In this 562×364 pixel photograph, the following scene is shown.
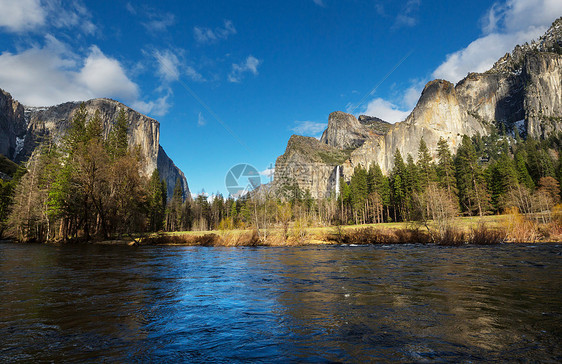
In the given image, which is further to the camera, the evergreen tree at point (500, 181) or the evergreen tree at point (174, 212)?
the evergreen tree at point (174, 212)

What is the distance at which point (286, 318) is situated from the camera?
264 inches

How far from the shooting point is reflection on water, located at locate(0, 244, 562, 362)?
4.64 m

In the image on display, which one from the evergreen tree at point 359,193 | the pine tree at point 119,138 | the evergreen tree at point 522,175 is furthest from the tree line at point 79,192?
the evergreen tree at point 522,175

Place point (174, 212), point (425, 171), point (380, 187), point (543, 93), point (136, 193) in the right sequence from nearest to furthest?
point (136, 193) < point (425, 171) < point (380, 187) < point (174, 212) < point (543, 93)

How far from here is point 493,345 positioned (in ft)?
15.7

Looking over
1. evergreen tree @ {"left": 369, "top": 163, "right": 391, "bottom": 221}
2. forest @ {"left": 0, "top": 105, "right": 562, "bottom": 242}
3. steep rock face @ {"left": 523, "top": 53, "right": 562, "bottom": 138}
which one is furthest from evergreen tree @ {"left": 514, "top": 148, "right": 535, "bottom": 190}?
steep rock face @ {"left": 523, "top": 53, "right": 562, "bottom": 138}

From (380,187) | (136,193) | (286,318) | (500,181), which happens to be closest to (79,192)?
(136,193)

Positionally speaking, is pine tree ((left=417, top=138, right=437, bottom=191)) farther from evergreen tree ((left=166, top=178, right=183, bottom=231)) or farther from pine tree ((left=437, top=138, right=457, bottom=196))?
evergreen tree ((left=166, top=178, right=183, bottom=231))

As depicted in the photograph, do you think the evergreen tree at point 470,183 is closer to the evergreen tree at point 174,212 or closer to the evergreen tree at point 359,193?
the evergreen tree at point 359,193

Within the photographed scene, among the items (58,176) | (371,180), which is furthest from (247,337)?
(371,180)

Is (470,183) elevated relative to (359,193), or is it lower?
lower

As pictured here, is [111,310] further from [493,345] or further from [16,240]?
[16,240]

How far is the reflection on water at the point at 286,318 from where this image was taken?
15.2 feet

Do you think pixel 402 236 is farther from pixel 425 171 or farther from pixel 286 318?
pixel 425 171
